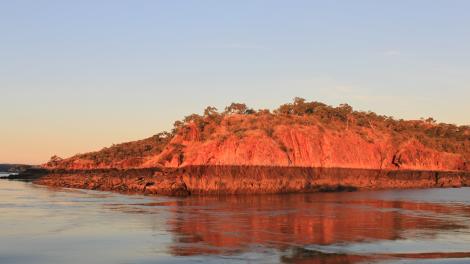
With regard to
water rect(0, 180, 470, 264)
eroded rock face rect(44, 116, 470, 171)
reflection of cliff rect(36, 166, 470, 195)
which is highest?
eroded rock face rect(44, 116, 470, 171)

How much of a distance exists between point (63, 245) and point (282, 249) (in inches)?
407

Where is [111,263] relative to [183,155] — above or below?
below

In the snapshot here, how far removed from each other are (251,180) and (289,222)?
28.1 m

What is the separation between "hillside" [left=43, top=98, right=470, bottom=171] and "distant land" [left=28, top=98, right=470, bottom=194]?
122mm

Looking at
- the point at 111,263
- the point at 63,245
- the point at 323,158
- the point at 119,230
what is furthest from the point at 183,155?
the point at 111,263

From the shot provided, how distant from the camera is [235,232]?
33094 mm

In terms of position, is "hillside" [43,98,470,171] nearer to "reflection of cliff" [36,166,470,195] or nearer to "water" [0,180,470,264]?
"reflection of cliff" [36,166,470,195]

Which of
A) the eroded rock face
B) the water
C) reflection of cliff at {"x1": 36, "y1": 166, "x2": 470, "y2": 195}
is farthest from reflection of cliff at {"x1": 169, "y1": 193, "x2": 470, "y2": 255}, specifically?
the eroded rock face

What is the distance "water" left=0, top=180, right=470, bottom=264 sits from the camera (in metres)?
25.6

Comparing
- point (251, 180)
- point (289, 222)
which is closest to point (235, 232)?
point (289, 222)

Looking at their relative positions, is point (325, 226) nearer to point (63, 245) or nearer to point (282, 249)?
point (282, 249)

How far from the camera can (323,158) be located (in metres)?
74.0

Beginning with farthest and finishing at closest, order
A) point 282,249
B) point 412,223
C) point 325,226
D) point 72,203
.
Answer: point 72,203 < point 412,223 < point 325,226 < point 282,249

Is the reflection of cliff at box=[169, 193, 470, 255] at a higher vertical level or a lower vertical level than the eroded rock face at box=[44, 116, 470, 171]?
lower
